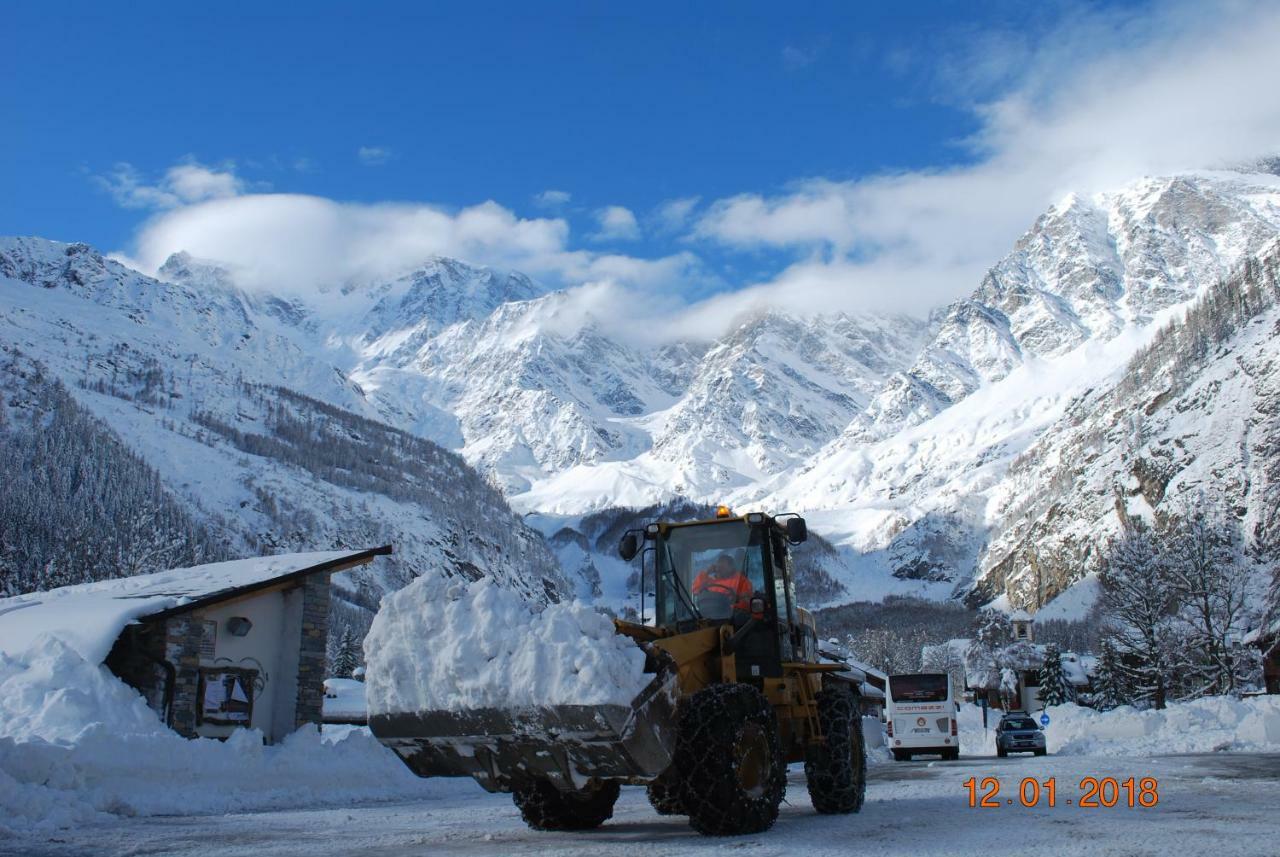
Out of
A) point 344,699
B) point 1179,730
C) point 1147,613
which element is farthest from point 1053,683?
point 344,699

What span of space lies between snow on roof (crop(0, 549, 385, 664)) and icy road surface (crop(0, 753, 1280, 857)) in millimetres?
6873

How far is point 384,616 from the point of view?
10789mm


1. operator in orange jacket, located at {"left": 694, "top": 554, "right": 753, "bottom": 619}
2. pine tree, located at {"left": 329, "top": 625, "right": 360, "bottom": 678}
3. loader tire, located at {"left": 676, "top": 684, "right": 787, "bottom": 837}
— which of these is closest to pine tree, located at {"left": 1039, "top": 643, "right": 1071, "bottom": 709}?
pine tree, located at {"left": 329, "top": 625, "right": 360, "bottom": 678}

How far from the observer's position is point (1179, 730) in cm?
3328

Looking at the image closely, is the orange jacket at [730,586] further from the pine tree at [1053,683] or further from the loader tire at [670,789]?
the pine tree at [1053,683]

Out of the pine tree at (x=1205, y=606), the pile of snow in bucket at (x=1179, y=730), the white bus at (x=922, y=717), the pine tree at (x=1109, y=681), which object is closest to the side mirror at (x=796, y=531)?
the pile of snow in bucket at (x=1179, y=730)

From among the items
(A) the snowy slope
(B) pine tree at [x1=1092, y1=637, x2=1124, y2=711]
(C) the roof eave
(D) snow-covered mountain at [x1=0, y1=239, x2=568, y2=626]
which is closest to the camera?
(C) the roof eave

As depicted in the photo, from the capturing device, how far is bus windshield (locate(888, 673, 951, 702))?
33781mm

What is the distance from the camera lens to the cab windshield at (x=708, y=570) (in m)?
12.3

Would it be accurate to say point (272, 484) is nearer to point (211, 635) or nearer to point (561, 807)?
point (211, 635)

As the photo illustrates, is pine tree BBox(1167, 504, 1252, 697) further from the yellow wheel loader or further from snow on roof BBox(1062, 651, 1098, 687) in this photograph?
the yellow wheel loader

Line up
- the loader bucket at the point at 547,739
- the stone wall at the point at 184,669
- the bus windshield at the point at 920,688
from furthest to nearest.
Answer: the bus windshield at the point at 920,688, the stone wall at the point at 184,669, the loader bucket at the point at 547,739

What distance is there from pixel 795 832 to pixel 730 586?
2666 mm

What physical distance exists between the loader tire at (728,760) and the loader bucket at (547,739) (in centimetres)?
26
